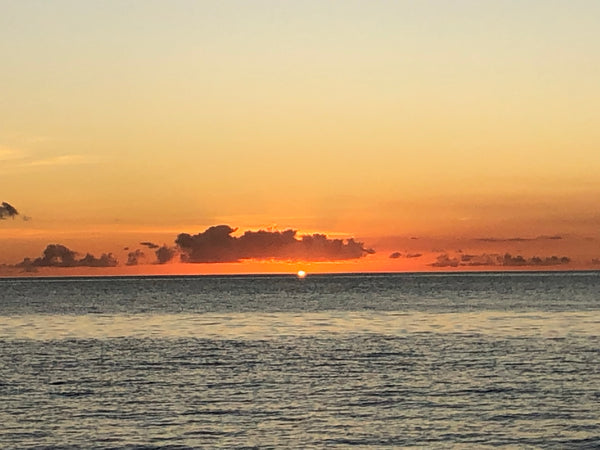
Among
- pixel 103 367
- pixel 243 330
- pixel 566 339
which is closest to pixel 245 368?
pixel 103 367

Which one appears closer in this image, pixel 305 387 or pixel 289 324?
pixel 305 387

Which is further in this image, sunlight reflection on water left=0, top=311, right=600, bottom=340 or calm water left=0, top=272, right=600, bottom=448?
sunlight reflection on water left=0, top=311, right=600, bottom=340

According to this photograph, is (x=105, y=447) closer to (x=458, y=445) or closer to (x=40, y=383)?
(x=458, y=445)

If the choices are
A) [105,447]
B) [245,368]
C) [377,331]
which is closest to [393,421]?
[105,447]

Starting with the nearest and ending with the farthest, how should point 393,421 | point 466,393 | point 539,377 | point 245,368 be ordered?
point 393,421 → point 466,393 → point 539,377 → point 245,368

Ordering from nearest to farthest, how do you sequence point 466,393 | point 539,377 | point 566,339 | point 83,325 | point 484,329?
point 466,393 < point 539,377 < point 566,339 < point 484,329 < point 83,325

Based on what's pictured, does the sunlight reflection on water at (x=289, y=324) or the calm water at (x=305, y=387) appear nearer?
the calm water at (x=305, y=387)

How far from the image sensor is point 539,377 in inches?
2151

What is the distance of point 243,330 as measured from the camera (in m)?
98.1

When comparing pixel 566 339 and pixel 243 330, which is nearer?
pixel 566 339

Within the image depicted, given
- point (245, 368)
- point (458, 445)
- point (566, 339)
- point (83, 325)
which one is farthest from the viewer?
point (83, 325)

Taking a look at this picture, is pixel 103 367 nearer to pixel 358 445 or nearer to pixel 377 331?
pixel 358 445

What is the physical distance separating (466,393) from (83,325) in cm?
6653

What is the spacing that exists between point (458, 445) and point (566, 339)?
44746mm
